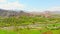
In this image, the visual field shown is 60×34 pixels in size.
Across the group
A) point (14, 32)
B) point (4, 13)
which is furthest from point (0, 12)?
point (14, 32)

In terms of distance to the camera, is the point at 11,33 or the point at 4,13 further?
the point at 4,13

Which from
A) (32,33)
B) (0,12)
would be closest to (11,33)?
(32,33)

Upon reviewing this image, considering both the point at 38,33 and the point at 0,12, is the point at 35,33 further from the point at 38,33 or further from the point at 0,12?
the point at 0,12

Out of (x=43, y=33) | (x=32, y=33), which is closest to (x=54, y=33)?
(x=43, y=33)

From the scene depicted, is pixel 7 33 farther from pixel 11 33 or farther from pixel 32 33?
pixel 32 33

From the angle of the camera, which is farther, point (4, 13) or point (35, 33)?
point (4, 13)

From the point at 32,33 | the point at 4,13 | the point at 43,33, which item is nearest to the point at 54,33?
the point at 43,33

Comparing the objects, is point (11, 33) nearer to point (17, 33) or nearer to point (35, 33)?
point (17, 33)
